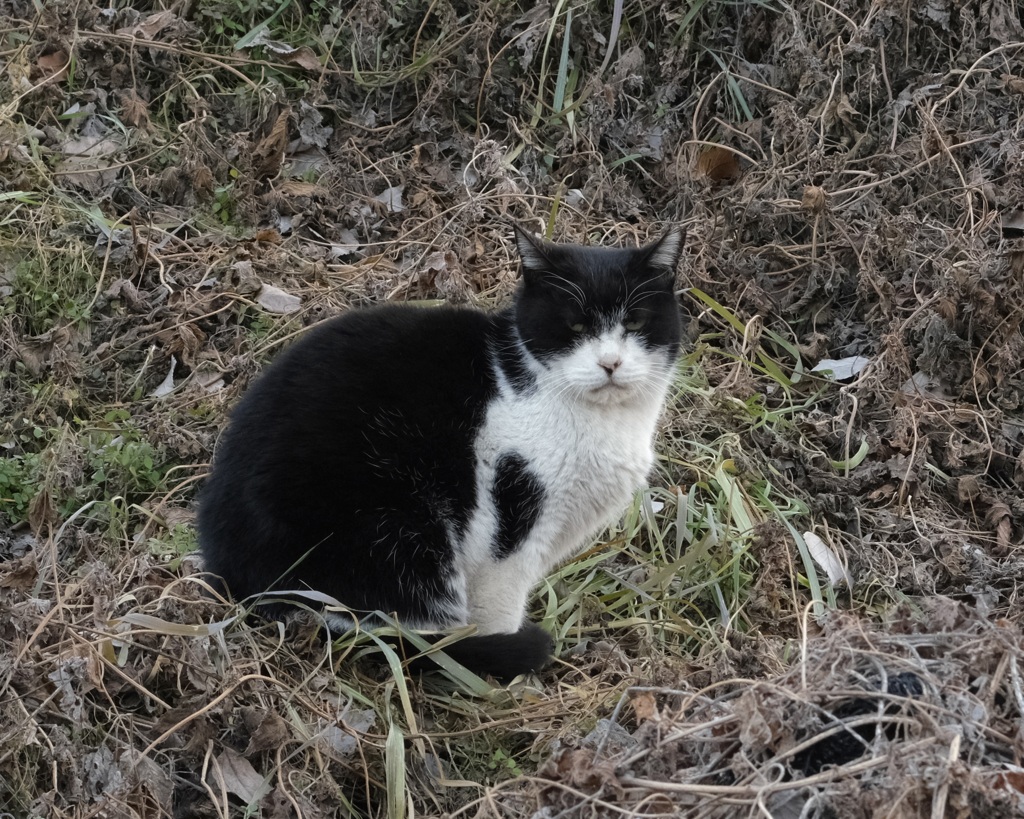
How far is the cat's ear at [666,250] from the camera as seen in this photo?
3.10 m

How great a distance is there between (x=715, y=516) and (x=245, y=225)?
2.33m

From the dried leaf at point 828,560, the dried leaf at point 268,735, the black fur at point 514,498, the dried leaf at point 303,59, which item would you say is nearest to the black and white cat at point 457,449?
the black fur at point 514,498

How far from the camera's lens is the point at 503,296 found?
14.4ft

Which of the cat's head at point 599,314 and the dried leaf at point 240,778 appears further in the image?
the cat's head at point 599,314

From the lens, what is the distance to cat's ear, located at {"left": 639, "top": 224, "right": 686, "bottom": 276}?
3104 mm

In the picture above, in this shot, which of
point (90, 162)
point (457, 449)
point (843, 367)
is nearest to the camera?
point (457, 449)

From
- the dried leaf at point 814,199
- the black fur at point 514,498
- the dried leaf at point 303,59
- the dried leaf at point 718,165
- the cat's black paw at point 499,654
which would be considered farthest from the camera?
the dried leaf at point 303,59

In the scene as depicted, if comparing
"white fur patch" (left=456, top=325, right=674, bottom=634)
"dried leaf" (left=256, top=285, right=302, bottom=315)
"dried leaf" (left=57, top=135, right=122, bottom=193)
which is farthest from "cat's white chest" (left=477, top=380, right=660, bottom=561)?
"dried leaf" (left=57, top=135, right=122, bottom=193)

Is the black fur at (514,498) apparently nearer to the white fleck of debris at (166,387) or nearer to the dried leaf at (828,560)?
the dried leaf at (828,560)

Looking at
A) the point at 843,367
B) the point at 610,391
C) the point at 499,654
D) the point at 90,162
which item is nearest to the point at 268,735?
the point at 499,654

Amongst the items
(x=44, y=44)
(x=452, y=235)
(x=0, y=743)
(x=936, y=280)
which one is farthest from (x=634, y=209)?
(x=0, y=743)

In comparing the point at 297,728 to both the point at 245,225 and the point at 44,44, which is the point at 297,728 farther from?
the point at 44,44

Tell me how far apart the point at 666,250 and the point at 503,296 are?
1.32 metres

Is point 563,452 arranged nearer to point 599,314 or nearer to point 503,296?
point 599,314
